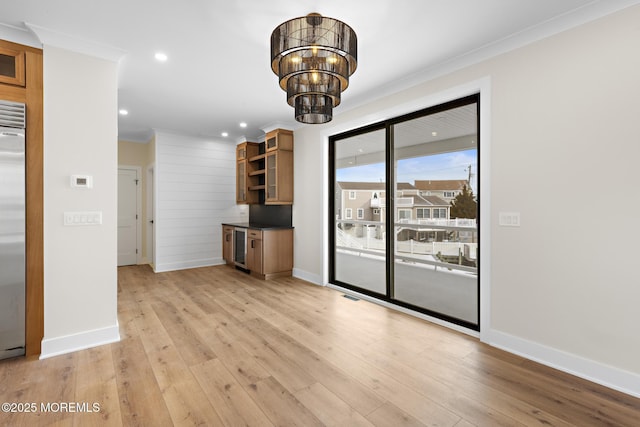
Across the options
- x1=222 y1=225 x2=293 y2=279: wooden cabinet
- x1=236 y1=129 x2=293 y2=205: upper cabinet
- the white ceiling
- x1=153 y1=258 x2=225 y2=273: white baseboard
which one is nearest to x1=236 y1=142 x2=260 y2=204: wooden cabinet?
x1=236 y1=129 x2=293 y2=205: upper cabinet

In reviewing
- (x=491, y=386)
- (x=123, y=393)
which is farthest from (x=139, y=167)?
(x=491, y=386)

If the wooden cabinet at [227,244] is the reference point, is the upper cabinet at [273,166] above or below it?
above

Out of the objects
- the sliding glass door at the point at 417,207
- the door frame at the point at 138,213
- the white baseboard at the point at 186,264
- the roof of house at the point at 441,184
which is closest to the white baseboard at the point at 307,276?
the sliding glass door at the point at 417,207

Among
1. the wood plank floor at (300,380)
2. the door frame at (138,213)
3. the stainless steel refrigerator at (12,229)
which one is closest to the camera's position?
the wood plank floor at (300,380)

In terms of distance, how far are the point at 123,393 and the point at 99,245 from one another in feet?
4.52

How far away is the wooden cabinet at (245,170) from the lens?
6164 millimetres

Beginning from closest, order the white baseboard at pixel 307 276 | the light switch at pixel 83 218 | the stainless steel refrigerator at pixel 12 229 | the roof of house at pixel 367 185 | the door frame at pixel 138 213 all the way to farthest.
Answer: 1. the stainless steel refrigerator at pixel 12 229
2. the light switch at pixel 83 218
3. the roof of house at pixel 367 185
4. the white baseboard at pixel 307 276
5. the door frame at pixel 138 213

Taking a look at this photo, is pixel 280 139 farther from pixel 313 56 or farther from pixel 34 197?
pixel 34 197

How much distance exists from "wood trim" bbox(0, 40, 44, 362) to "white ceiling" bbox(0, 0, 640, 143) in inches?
12.6

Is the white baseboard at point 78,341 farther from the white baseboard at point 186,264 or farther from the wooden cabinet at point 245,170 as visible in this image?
the wooden cabinet at point 245,170

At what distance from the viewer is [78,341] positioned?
264 centimetres

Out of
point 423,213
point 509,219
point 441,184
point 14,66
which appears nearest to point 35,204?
point 14,66

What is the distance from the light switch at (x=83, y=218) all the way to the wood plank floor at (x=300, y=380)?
3.65ft

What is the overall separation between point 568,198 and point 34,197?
167 inches
